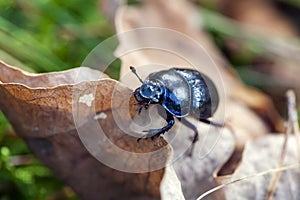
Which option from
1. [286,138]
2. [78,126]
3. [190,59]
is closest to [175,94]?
[78,126]

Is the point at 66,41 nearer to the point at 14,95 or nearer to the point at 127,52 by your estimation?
the point at 127,52

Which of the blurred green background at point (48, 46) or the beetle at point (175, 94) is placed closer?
the beetle at point (175, 94)

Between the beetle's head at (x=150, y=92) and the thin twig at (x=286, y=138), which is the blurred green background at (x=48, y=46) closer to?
the beetle's head at (x=150, y=92)

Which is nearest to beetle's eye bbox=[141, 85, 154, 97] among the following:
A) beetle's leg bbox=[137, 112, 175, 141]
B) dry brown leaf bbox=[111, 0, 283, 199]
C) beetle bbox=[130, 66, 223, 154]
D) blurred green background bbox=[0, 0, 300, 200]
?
beetle bbox=[130, 66, 223, 154]

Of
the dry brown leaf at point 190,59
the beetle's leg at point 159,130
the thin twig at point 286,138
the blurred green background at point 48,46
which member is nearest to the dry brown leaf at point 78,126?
the beetle's leg at point 159,130

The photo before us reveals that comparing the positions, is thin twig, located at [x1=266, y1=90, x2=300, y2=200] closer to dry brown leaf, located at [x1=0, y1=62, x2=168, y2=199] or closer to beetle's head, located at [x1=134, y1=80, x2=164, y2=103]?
dry brown leaf, located at [x1=0, y1=62, x2=168, y2=199]
